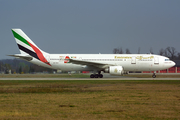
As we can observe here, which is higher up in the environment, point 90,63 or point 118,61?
point 118,61

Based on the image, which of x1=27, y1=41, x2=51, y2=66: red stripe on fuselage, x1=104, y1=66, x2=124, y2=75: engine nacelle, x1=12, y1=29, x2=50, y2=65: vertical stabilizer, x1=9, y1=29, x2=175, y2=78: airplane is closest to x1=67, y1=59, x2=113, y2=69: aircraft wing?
x1=9, y1=29, x2=175, y2=78: airplane

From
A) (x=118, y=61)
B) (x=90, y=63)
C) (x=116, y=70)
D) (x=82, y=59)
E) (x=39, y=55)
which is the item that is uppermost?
(x=39, y=55)

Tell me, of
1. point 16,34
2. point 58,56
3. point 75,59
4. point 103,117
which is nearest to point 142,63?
point 75,59

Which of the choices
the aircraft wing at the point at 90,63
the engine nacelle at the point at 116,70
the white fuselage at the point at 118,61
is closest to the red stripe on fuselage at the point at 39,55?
the white fuselage at the point at 118,61

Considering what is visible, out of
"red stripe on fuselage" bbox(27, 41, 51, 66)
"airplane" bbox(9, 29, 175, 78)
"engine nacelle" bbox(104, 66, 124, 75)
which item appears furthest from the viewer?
"red stripe on fuselage" bbox(27, 41, 51, 66)

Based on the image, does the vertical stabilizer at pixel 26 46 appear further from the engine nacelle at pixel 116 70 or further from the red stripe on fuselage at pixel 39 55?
the engine nacelle at pixel 116 70

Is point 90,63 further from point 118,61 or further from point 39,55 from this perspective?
point 39,55

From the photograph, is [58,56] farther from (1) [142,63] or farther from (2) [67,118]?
(2) [67,118]

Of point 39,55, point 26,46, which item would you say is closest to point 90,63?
point 39,55

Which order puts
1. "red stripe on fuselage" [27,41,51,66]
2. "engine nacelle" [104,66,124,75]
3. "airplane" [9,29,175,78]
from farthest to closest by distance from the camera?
1. "red stripe on fuselage" [27,41,51,66]
2. "airplane" [9,29,175,78]
3. "engine nacelle" [104,66,124,75]

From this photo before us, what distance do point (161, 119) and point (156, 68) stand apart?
27822 millimetres

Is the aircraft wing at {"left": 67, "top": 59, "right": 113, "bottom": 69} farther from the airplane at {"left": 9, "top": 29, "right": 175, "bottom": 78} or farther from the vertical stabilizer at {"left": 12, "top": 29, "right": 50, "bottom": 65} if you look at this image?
the vertical stabilizer at {"left": 12, "top": 29, "right": 50, "bottom": 65}

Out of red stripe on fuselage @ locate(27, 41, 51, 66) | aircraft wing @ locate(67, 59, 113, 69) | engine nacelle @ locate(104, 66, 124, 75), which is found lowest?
engine nacelle @ locate(104, 66, 124, 75)

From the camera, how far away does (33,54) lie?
1367 inches
